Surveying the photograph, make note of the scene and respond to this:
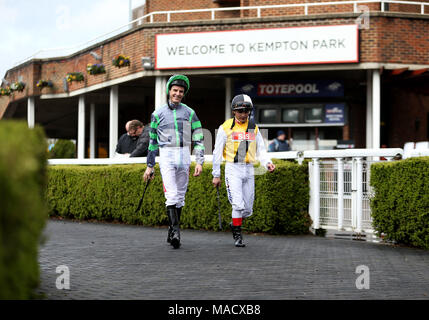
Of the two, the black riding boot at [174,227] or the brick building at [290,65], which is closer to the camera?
the black riding boot at [174,227]

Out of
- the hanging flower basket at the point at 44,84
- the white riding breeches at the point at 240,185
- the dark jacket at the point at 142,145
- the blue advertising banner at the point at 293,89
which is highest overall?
the hanging flower basket at the point at 44,84

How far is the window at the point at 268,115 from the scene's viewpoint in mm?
21500

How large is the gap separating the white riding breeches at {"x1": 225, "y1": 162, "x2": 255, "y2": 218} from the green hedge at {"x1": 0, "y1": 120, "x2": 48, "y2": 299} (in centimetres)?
576

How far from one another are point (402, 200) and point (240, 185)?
6.94 feet

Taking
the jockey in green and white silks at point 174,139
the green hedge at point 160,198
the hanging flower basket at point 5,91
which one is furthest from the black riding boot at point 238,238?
the hanging flower basket at point 5,91

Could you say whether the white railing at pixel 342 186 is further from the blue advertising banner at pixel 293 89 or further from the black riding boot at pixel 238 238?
the blue advertising banner at pixel 293 89

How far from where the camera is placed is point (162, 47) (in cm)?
1997

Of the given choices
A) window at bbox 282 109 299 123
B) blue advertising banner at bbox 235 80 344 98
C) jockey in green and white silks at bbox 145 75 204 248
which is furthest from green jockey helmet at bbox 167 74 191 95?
window at bbox 282 109 299 123

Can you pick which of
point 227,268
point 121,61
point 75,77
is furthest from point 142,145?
point 75,77

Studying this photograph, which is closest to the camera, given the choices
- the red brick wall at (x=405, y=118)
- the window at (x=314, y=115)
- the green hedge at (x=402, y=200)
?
the green hedge at (x=402, y=200)

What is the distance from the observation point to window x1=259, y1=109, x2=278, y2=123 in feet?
70.5

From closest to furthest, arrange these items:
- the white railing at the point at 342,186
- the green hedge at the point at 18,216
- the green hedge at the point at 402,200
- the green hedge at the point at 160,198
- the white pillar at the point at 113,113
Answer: the green hedge at the point at 18,216
the green hedge at the point at 402,200
the white railing at the point at 342,186
the green hedge at the point at 160,198
the white pillar at the point at 113,113

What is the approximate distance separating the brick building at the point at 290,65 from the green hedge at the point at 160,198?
9.65 ft
